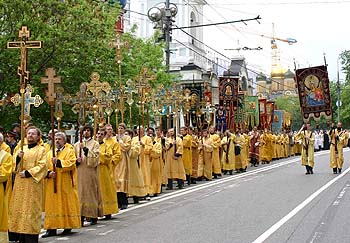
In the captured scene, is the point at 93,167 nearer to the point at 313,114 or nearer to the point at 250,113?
the point at 313,114

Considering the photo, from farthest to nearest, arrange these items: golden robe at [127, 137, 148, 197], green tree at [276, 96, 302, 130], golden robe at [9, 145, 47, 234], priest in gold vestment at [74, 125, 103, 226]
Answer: green tree at [276, 96, 302, 130] → golden robe at [127, 137, 148, 197] → priest in gold vestment at [74, 125, 103, 226] → golden robe at [9, 145, 47, 234]

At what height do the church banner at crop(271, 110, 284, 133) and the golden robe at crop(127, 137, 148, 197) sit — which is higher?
the church banner at crop(271, 110, 284, 133)

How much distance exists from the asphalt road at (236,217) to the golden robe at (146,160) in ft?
1.60

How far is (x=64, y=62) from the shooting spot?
64.4ft

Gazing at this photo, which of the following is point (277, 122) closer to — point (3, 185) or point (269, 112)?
point (269, 112)

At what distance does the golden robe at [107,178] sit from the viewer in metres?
12.5

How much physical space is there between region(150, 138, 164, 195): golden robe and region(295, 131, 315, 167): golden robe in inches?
305

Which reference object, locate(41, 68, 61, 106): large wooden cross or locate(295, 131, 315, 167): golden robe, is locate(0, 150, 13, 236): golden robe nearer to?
locate(41, 68, 61, 106): large wooden cross

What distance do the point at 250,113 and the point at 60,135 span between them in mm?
27459

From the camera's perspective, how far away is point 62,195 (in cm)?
1077

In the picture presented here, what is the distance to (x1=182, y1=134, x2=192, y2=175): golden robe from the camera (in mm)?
21141

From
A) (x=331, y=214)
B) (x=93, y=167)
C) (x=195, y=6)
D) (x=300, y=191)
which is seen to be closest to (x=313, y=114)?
(x=300, y=191)

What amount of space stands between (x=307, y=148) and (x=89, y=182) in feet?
43.5

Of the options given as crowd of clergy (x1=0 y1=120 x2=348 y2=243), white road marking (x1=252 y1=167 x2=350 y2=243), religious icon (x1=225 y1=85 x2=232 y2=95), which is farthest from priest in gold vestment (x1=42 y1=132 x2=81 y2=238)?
religious icon (x1=225 y1=85 x2=232 y2=95)
